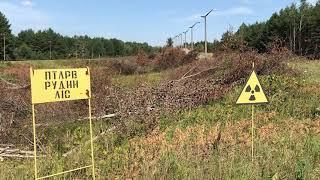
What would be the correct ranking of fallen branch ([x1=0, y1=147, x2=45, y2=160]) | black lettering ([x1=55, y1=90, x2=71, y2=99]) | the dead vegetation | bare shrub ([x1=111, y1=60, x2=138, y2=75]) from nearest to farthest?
black lettering ([x1=55, y1=90, x2=71, y2=99])
fallen branch ([x1=0, y1=147, x2=45, y2=160])
the dead vegetation
bare shrub ([x1=111, y1=60, x2=138, y2=75])

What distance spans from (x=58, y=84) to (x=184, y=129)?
18.1 feet

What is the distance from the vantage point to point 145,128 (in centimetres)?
1109

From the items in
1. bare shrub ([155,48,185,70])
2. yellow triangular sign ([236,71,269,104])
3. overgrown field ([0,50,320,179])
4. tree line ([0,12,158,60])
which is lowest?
overgrown field ([0,50,320,179])

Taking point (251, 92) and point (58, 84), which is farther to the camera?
point (251, 92)

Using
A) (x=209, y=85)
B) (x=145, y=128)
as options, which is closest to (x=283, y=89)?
(x=209, y=85)

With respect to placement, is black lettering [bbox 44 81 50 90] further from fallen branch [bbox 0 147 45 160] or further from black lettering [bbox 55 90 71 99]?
fallen branch [bbox 0 147 45 160]

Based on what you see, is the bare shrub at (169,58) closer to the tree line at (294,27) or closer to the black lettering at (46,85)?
the black lettering at (46,85)

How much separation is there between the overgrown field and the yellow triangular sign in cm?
79

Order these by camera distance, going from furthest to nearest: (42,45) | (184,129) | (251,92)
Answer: (42,45) < (184,129) < (251,92)

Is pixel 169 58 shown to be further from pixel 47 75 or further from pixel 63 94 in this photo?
pixel 47 75

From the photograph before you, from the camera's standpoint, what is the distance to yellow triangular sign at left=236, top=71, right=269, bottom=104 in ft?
24.8

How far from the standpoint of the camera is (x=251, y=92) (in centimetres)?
766

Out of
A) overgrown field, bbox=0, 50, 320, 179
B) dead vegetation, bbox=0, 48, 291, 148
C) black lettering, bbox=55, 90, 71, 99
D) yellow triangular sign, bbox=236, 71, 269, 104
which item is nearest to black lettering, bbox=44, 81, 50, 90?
black lettering, bbox=55, 90, 71, 99

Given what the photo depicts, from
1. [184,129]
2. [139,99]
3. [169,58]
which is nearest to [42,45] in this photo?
[169,58]
